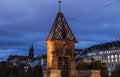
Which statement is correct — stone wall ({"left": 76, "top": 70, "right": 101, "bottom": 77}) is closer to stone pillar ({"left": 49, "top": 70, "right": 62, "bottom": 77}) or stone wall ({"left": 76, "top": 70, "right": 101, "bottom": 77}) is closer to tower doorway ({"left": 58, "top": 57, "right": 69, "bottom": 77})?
tower doorway ({"left": 58, "top": 57, "right": 69, "bottom": 77})


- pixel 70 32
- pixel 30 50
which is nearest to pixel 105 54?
pixel 30 50

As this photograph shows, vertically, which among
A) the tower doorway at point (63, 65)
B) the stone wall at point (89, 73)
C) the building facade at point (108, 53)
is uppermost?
the building facade at point (108, 53)

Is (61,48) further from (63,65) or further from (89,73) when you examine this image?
(89,73)

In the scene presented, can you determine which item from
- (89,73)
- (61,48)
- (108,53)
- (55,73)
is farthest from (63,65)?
(108,53)

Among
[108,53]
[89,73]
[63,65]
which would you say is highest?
[108,53]

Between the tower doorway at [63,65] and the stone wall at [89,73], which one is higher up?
the tower doorway at [63,65]

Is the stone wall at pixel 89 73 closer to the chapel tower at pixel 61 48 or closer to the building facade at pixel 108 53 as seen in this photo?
the chapel tower at pixel 61 48

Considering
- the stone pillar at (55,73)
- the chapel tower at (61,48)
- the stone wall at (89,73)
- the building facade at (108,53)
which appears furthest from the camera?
the building facade at (108,53)

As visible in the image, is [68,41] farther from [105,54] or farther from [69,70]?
[105,54]

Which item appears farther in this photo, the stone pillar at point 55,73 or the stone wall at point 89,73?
the stone wall at point 89,73

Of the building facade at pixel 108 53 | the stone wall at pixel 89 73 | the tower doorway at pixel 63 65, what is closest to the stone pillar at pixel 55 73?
the tower doorway at pixel 63 65

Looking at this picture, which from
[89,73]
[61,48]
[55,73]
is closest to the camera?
[55,73]

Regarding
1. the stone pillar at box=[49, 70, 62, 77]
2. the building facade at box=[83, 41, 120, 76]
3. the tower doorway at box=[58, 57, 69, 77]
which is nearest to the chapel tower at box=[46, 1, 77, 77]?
the tower doorway at box=[58, 57, 69, 77]

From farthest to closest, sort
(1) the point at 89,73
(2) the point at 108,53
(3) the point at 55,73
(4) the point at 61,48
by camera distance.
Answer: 1. (2) the point at 108,53
2. (4) the point at 61,48
3. (1) the point at 89,73
4. (3) the point at 55,73
